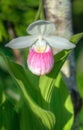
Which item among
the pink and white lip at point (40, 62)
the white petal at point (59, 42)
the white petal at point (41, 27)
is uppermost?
the white petal at point (41, 27)

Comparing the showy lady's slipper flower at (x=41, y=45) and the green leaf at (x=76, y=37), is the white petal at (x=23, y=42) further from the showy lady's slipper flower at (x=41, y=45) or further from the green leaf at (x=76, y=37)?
the green leaf at (x=76, y=37)

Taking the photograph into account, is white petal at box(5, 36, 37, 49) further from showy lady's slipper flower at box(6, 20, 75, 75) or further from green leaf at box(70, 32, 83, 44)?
green leaf at box(70, 32, 83, 44)

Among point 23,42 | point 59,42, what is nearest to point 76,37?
point 59,42

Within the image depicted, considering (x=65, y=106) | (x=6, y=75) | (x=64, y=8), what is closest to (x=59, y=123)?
(x=65, y=106)

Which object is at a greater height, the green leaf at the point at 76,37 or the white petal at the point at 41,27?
the white petal at the point at 41,27

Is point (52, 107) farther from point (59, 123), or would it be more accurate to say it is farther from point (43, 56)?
point (43, 56)

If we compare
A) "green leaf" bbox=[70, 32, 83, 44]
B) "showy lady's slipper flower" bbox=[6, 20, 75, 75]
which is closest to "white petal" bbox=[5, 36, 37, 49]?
"showy lady's slipper flower" bbox=[6, 20, 75, 75]

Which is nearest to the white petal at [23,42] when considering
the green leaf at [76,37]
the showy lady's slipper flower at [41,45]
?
the showy lady's slipper flower at [41,45]
